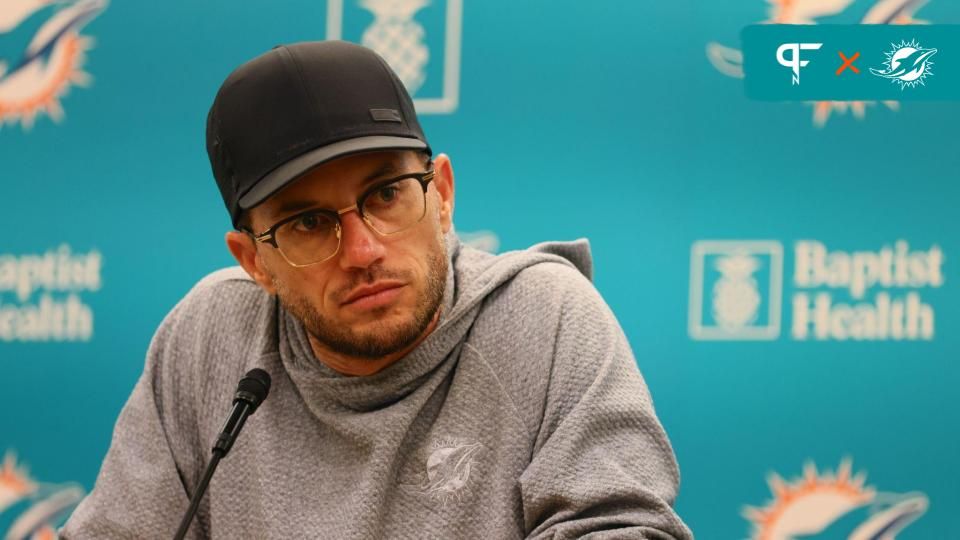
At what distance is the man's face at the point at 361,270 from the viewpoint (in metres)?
1.45

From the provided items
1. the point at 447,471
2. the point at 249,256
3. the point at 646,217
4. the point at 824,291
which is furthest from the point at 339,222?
the point at 824,291

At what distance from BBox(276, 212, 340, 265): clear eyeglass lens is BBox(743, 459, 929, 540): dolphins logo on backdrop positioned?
1.20m

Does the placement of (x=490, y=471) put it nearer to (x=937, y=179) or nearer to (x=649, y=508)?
(x=649, y=508)

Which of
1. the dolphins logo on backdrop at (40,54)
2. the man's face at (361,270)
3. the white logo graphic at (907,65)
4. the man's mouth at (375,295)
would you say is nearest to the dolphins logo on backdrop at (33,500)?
the dolphins logo on backdrop at (40,54)

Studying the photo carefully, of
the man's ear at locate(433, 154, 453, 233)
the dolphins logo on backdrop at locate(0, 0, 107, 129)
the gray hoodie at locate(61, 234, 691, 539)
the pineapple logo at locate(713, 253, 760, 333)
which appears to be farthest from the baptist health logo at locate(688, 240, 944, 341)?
the dolphins logo on backdrop at locate(0, 0, 107, 129)

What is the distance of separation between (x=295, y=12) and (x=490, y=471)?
1262 millimetres

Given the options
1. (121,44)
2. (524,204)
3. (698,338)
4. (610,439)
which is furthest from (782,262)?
(121,44)

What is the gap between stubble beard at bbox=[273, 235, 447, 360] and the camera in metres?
1.49

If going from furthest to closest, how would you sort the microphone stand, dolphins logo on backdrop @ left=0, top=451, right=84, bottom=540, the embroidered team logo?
dolphins logo on backdrop @ left=0, top=451, right=84, bottom=540
the embroidered team logo
the microphone stand

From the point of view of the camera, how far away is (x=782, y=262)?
229 cm

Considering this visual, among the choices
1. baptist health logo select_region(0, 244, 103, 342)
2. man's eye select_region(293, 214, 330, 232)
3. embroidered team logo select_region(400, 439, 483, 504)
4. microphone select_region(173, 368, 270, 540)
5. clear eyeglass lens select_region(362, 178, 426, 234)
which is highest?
clear eyeglass lens select_region(362, 178, 426, 234)

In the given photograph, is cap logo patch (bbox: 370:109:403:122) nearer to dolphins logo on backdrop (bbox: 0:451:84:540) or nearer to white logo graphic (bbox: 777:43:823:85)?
white logo graphic (bbox: 777:43:823:85)

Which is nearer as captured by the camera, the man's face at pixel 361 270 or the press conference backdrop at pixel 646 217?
the man's face at pixel 361 270

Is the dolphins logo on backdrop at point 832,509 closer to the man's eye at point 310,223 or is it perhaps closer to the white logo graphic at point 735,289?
the white logo graphic at point 735,289
